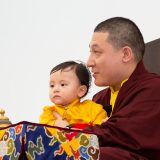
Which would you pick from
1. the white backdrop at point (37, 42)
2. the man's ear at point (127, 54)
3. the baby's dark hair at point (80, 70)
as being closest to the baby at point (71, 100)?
the baby's dark hair at point (80, 70)

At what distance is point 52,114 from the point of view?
1.41 meters

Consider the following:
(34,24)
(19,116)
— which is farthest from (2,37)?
(19,116)

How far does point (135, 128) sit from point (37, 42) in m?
1.43

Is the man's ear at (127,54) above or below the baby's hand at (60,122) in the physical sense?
above

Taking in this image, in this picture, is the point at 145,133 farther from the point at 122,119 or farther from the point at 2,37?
the point at 2,37

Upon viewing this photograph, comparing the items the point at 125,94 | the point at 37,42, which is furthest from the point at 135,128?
the point at 37,42

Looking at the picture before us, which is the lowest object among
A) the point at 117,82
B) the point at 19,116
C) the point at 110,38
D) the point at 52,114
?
the point at 19,116

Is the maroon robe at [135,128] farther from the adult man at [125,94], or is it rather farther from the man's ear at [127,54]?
the man's ear at [127,54]

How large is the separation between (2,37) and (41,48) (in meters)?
0.29

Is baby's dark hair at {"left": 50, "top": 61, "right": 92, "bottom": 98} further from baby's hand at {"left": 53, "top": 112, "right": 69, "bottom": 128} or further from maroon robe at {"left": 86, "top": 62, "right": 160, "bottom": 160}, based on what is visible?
maroon robe at {"left": 86, "top": 62, "right": 160, "bottom": 160}

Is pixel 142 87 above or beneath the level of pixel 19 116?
above

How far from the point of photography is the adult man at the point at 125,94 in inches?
42.6

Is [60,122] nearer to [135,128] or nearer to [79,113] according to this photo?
[79,113]

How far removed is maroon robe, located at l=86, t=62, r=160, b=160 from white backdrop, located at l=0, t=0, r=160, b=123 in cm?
94
